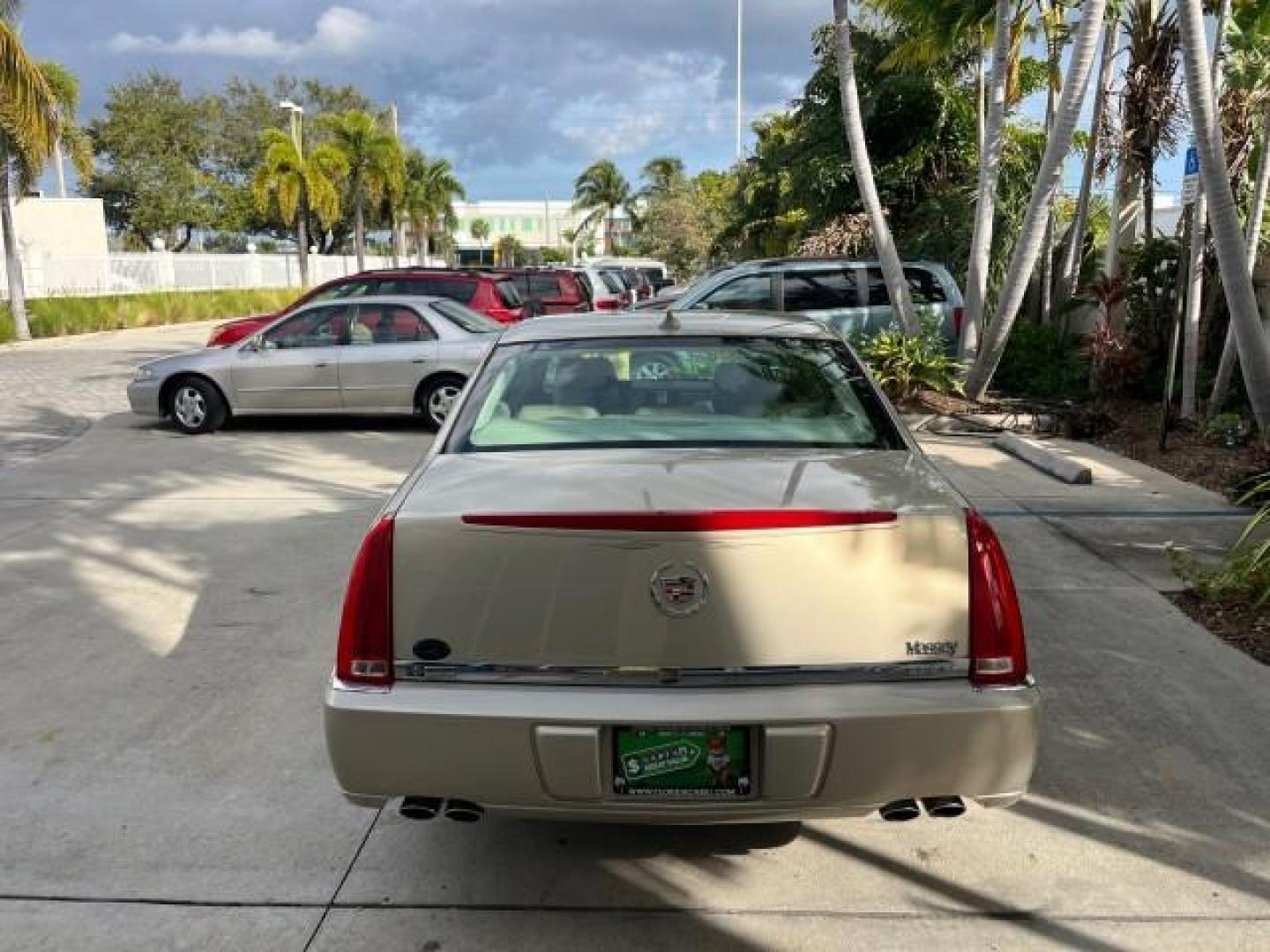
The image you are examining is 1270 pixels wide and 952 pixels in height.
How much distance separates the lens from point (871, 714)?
261 cm

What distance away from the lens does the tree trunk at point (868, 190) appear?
1213 cm

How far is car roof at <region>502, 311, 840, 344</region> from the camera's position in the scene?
407 centimetres

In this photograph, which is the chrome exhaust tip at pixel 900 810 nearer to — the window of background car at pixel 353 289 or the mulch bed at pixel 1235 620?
the mulch bed at pixel 1235 620

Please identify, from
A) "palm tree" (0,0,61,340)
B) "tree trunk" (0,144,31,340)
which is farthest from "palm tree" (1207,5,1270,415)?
"tree trunk" (0,144,31,340)

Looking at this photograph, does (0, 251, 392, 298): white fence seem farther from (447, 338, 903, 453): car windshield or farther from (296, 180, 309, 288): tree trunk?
(447, 338, 903, 453): car windshield

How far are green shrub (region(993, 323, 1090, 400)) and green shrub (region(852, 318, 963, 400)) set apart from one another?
154cm

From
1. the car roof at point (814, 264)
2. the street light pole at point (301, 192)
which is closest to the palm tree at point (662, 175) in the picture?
the street light pole at point (301, 192)

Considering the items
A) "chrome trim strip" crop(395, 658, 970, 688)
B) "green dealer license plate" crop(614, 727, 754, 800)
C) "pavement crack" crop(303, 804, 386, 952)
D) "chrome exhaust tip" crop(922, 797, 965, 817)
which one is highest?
"chrome trim strip" crop(395, 658, 970, 688)

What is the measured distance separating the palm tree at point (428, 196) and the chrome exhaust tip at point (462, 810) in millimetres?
55417

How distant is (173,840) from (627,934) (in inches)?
59.6

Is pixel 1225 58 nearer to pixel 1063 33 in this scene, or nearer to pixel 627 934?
pixel 1063 33

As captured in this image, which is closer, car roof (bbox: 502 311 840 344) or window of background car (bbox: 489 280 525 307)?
car roof (bbox: 502 311 840 344)

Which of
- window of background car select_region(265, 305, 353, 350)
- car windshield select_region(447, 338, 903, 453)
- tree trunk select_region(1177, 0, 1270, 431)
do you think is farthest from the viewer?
window of background car select_region(265, 305, 353, 350)

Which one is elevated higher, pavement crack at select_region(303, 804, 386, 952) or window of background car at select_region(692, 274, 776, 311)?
window of background car at select_region(692, 274, 776, 311)
